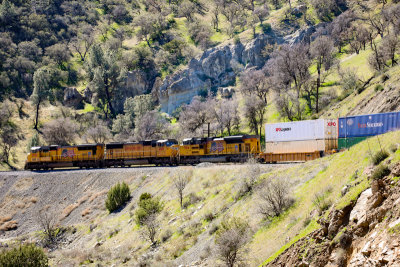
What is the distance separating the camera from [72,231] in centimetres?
4172

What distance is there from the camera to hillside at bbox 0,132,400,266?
1733 centimetres

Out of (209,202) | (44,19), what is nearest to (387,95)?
(209,202)

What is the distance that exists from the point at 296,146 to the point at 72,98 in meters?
86.3

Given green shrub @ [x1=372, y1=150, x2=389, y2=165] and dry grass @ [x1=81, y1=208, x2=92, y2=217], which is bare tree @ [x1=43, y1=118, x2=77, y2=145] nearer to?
dry grass @ [x1=81, y1=208, x2=92, y2=217]

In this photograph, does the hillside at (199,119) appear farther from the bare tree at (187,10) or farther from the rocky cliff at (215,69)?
the bare tree at (187,10)

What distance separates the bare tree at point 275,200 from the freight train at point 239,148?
12.3 metres

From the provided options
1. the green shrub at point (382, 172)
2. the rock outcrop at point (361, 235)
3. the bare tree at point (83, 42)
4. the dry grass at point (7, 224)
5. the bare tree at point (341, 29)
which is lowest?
the dry grass at point (7, 224)

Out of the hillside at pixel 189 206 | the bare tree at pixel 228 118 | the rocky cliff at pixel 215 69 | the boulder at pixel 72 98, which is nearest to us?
the hillside at pixel 189 206

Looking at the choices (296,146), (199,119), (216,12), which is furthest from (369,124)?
(216,12)

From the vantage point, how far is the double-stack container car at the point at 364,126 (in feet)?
100

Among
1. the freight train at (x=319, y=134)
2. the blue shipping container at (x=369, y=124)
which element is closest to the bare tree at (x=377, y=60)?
the freight train at (x=319, y=134)

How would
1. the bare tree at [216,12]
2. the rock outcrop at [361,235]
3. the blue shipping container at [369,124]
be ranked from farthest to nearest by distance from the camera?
the bare tree at [216,12] → the blue shipping container at [369,124] → the rock outcrop at [361,235]

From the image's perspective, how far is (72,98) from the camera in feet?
368

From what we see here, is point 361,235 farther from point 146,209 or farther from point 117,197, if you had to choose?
point 117,197
